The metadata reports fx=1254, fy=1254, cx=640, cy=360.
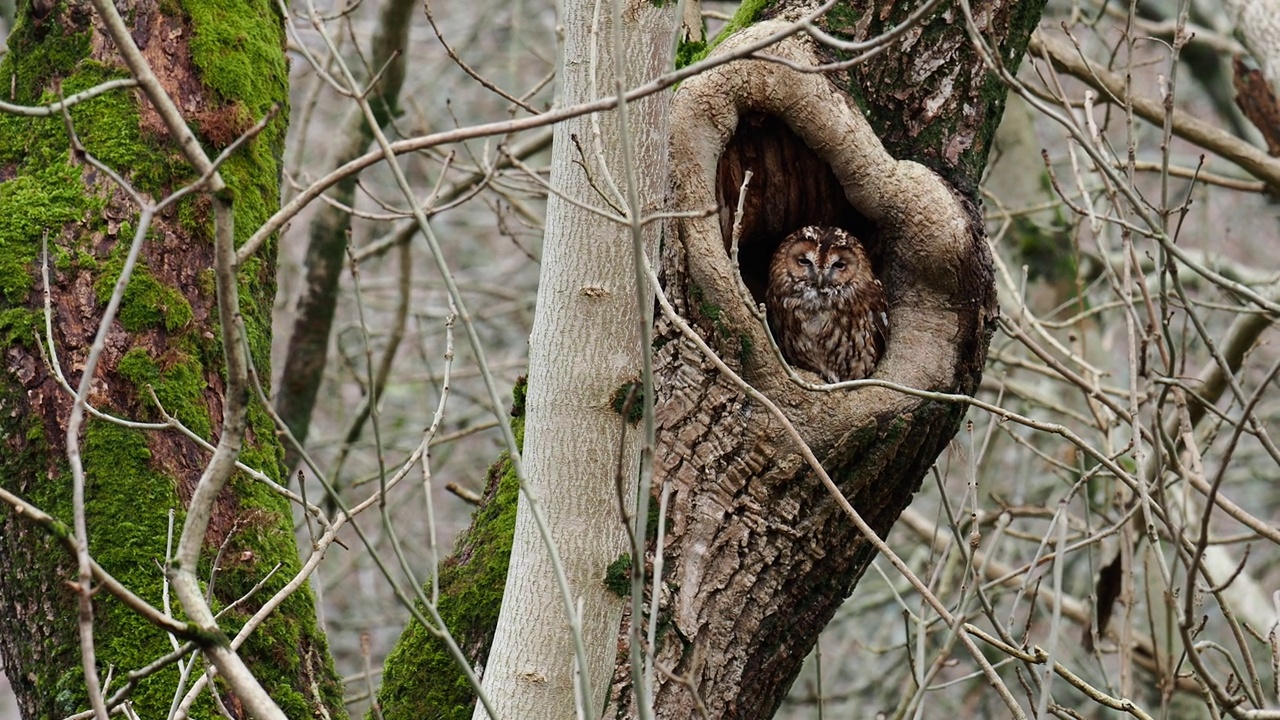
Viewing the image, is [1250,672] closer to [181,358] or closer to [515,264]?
[181,358]

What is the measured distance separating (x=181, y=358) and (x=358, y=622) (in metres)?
5.15

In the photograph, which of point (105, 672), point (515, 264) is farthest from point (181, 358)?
point (515, 264)

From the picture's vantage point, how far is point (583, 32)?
2408 millimetres

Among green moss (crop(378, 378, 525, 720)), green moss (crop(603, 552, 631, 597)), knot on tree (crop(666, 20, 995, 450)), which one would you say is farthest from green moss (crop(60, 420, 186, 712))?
knot on tree (crop(666, 20, 995, 450))

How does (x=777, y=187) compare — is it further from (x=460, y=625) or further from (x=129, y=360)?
(x=129, y=360)

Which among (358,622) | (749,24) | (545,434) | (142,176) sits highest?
(749,24)

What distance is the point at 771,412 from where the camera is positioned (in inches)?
105

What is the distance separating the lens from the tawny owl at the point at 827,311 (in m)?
4.57

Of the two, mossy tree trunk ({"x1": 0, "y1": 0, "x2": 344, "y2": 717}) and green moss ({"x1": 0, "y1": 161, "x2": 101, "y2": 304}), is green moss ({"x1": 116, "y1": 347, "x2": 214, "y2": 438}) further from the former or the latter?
green moss ({"x1": 0, "y1": 161, "x2": 101, "y2": 304})

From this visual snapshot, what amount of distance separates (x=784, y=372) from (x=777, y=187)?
0.82 metres

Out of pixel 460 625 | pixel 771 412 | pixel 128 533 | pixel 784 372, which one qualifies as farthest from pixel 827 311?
pixel 128 533

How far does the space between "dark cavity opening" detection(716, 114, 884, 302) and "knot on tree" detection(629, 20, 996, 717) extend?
0.32 feet

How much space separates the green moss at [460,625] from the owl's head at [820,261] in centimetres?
161

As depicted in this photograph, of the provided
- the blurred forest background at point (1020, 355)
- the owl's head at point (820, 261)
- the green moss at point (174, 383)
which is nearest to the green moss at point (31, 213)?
the green moss at point (174, 383)
